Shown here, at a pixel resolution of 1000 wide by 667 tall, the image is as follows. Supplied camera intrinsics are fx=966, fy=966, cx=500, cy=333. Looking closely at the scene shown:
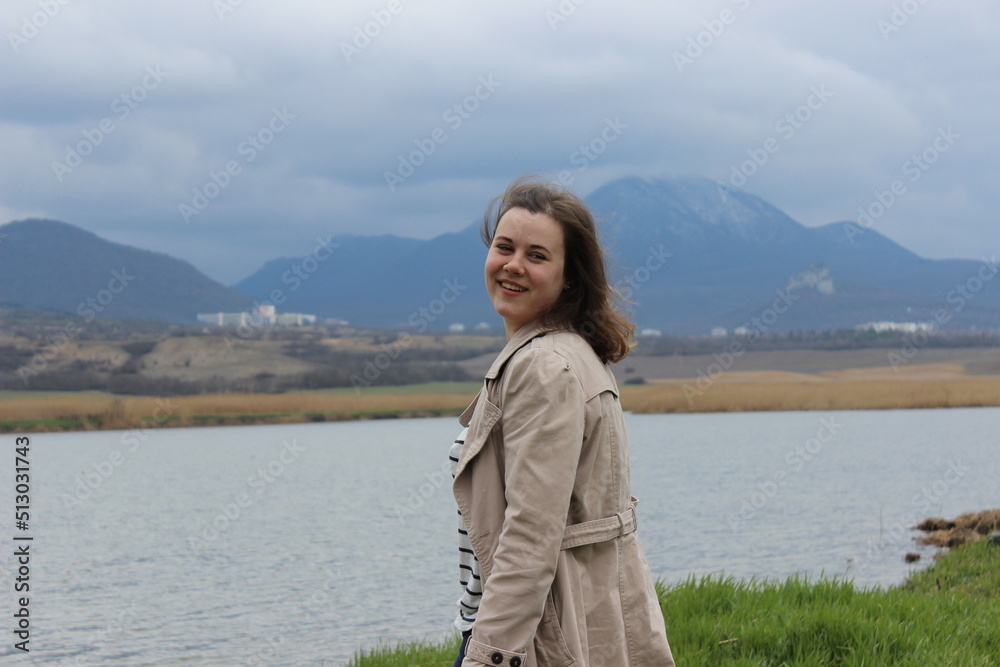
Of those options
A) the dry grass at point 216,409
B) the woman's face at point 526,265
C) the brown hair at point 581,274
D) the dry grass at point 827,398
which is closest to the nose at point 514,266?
the woman's face at point 526,265

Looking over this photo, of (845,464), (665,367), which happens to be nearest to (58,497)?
(845,464)

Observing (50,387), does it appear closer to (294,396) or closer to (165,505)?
(294,396)

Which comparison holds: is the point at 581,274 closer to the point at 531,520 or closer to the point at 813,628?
the point at 531,520

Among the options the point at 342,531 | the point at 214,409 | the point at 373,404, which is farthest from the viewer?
the point at 373,404

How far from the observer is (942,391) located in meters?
59.2

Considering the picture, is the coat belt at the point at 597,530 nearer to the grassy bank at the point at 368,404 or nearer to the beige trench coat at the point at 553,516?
the beige trench coat at the point at 553,516

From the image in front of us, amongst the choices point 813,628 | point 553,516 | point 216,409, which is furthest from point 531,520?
point 216,409

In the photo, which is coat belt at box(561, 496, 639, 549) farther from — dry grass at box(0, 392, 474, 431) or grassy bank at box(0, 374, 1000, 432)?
dry grass at box(0, 392, 474, 431)

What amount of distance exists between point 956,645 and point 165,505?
2426 cm

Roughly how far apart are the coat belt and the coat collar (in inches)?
18.7

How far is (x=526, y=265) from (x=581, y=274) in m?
0.20

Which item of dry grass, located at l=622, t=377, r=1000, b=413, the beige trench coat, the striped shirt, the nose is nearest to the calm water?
the striped shirt

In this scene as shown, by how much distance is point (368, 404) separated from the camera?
65.7 m

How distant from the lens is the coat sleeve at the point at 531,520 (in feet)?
8.14
